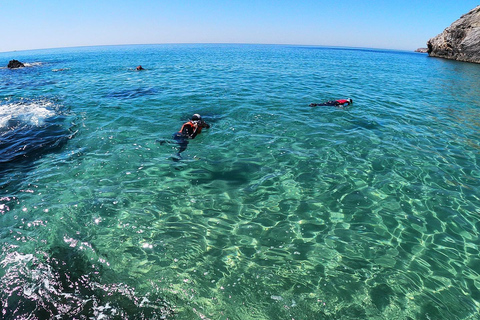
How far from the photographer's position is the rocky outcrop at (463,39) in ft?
143

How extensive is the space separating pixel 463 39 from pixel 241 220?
218ft

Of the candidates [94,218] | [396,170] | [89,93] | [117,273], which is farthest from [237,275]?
[89,93]

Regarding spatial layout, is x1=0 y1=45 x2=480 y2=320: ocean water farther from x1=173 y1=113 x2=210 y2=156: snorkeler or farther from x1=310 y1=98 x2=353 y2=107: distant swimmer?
x1=310 y1=98 x2=353 y2=107: distant swimmer

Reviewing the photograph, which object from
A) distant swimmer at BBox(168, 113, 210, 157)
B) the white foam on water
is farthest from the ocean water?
the white foam on water

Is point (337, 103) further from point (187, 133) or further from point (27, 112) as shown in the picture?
point (27, 112)

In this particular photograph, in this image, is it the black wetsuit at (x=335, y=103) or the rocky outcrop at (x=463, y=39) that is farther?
the rocky outcrop at (x=463, y=39)

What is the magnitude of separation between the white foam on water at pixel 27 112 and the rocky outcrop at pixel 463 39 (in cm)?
6548

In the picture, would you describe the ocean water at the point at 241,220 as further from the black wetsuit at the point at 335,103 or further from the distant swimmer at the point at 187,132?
the black wetsuit at the point at 335,103

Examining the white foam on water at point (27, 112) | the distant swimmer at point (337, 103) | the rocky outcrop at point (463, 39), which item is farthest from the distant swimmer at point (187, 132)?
the rocky outcrop at point (463, 39)

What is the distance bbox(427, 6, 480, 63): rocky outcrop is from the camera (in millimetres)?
43656

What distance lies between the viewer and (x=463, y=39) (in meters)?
46.5

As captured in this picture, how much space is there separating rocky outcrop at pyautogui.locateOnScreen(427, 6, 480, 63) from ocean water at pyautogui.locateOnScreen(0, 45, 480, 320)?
4997 cm

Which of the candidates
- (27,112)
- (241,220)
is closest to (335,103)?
(241,220)

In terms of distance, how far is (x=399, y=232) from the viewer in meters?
5.66
